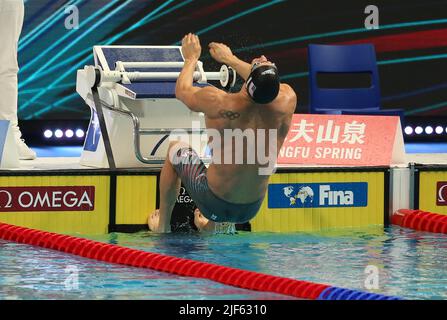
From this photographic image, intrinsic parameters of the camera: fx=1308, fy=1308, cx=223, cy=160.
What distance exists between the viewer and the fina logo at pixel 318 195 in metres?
8.36

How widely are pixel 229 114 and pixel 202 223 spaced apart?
120cm

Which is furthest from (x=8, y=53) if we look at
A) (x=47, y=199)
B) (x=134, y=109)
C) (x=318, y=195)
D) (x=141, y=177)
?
(x=318, y=195)

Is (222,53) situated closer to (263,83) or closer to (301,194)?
(263,83)

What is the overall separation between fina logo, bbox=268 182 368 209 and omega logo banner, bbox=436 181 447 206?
510 mm

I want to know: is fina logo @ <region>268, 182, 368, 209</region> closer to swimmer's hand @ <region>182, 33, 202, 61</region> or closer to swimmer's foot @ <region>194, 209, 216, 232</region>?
swimmer's foot @ <region>194, 209, 216, 232</region>

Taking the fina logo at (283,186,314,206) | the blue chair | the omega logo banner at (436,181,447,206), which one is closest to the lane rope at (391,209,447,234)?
the omega logo banner at (436,181,447,206)

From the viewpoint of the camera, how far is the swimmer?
6.96m

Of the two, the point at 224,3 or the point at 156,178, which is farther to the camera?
the point at 224,3

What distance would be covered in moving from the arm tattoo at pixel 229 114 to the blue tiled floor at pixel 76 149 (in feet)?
12.1

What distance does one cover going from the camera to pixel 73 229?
8.11m

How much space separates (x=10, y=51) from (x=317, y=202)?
2256mm
